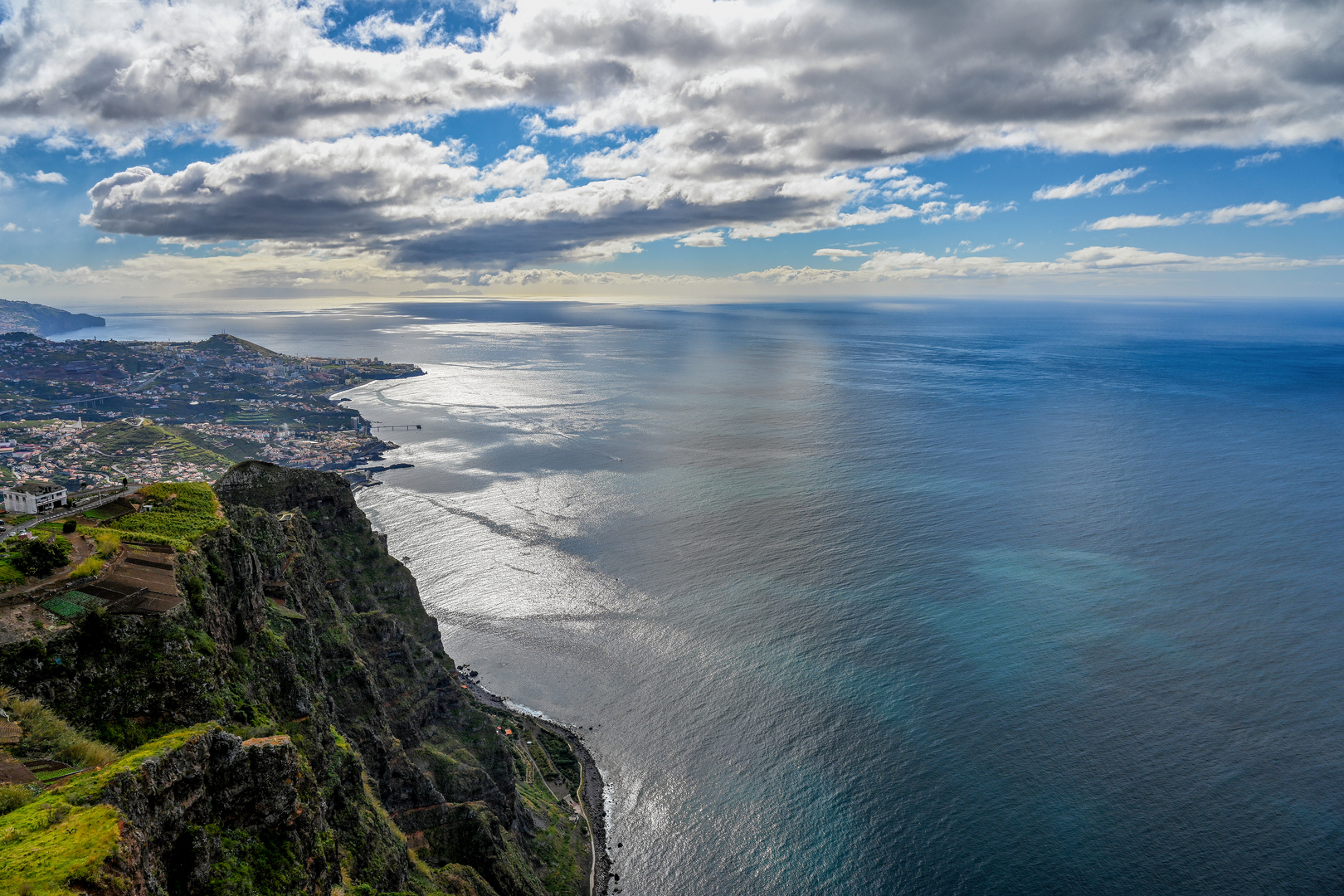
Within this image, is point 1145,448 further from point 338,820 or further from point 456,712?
point 338,820

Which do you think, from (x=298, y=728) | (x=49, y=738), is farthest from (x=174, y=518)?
(x=49, y=738)

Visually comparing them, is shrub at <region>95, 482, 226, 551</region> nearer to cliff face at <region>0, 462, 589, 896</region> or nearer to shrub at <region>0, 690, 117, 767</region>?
cliff face at <region>0, 462, 589, 896</region>

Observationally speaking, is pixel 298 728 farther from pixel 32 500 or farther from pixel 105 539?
pixel 32 500

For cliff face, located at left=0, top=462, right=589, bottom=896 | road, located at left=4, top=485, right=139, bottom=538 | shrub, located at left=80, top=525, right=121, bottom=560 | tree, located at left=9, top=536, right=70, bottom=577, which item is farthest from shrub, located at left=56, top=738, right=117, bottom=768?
road, located at left=4, top=485, right=139, bottom=538

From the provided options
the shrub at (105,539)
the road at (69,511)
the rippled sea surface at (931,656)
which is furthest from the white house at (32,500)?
the rippled sea surface at (931,656)

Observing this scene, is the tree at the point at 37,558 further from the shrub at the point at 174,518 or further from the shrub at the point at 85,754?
the shrub at the point at 85,754

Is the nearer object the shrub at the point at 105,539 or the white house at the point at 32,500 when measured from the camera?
the shrub at the point at 105,539

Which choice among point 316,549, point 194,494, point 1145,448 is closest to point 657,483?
point 316,549
